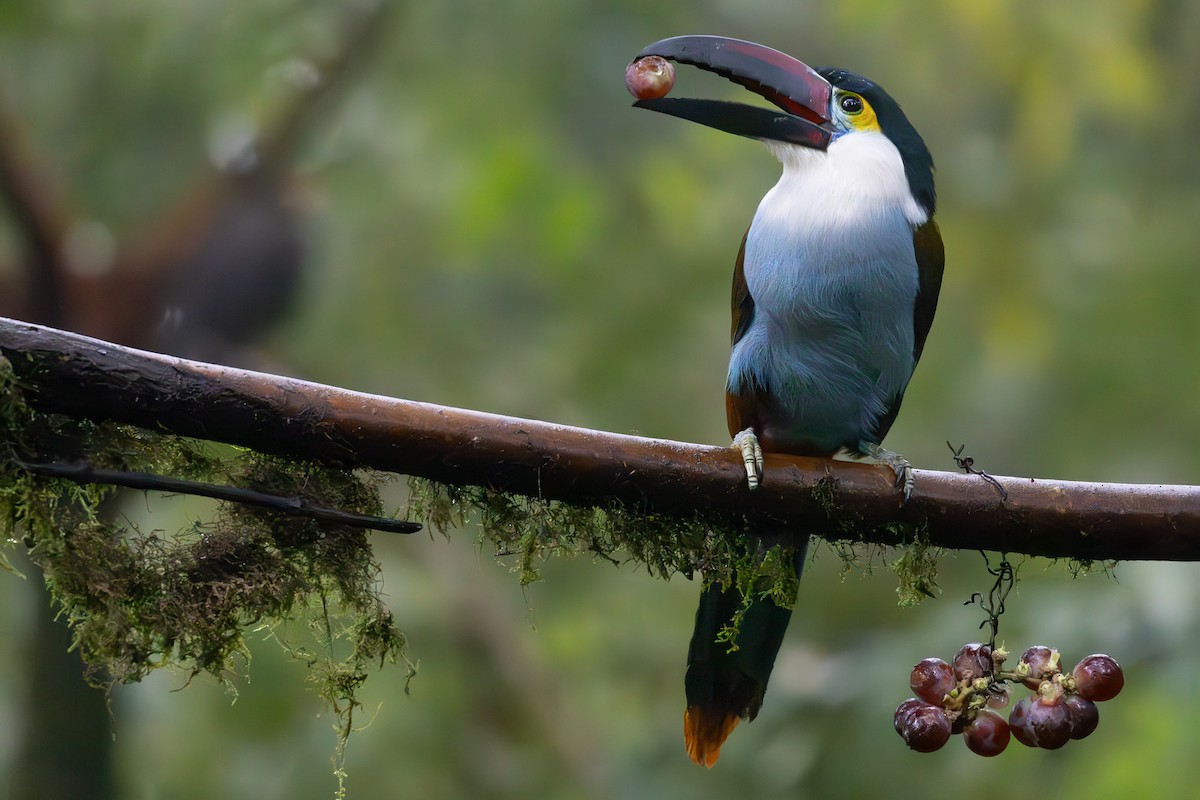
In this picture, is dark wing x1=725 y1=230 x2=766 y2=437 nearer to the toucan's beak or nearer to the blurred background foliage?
the toucan's beak

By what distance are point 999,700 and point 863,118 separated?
4.62 ft

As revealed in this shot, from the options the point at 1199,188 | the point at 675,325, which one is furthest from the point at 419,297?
the point at 1199,188

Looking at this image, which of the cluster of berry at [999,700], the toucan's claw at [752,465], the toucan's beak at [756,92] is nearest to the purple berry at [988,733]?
the cluster of berry at [999,700]

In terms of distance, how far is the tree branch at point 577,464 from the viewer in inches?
62.4

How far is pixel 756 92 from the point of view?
2566 millimetres

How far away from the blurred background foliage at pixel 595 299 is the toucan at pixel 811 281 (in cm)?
187

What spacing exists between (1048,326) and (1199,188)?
174 centimetres

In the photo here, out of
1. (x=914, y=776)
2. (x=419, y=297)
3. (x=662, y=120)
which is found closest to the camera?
(x=914, y=776)

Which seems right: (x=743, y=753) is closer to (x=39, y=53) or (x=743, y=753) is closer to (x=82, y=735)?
(x=82, y=735)

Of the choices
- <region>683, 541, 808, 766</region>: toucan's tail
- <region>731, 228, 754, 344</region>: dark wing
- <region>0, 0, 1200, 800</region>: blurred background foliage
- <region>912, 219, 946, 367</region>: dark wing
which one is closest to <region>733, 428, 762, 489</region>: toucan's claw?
<region>683, 541, 808, 766</region>: toucan's tail

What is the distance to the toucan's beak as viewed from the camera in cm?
240

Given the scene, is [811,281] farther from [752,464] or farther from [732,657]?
[732,657]

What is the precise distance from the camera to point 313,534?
1.82 m

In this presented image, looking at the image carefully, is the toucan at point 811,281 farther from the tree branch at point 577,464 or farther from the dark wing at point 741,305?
the tree branch at point 577,464
